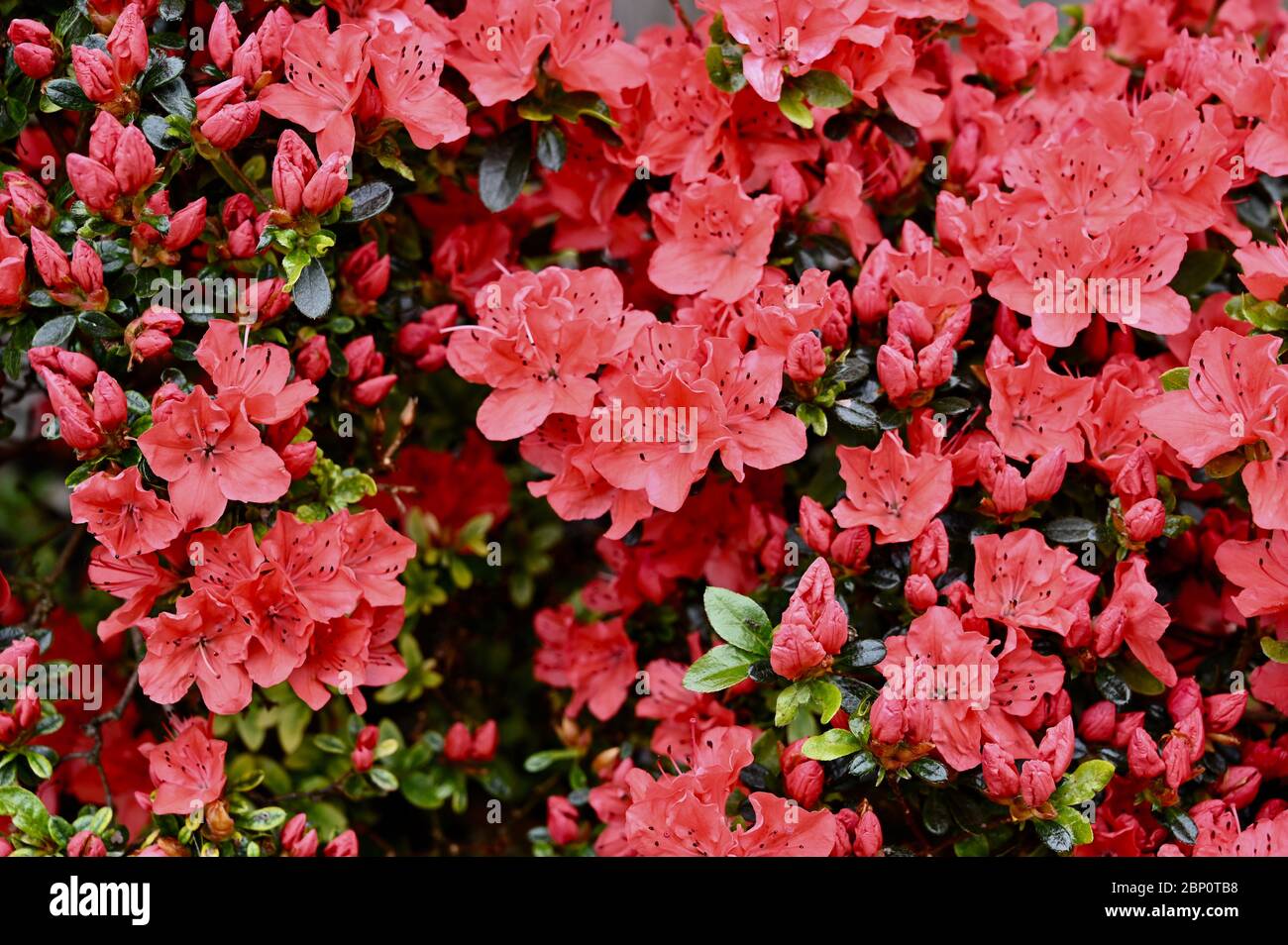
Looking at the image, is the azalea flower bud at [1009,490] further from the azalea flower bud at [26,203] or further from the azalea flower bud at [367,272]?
the azalea flower bud at [26,203]

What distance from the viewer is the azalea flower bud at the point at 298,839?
1.87 metres

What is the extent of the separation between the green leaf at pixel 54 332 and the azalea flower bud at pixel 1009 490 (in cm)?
141

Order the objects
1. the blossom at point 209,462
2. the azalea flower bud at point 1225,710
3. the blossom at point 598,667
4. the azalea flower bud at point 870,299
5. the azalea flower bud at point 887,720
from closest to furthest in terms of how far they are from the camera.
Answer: the azalea flower bud at point 887,720 → the blossom at point 209,462 → the azalea flower bud at point 1225,710 → the azalea flower bud at point 870,299 → the blossom at point 598,667

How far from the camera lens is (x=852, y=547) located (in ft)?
6.06

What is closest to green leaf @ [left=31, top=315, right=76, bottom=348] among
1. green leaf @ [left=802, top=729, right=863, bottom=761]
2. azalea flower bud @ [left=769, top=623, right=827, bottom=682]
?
azalea flower bud @ [left=769, top=623, right=827, bottom=682]

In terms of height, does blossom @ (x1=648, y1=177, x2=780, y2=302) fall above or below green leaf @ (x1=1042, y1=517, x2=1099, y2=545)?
above

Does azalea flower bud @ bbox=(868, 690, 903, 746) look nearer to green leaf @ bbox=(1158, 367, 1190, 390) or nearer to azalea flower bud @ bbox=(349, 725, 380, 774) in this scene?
green leaf @ bbox=(1158, 367, 1190, 390)

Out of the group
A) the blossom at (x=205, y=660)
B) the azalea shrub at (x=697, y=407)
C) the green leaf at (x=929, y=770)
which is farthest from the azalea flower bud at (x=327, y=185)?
the green leaf at (x=929, y=770)

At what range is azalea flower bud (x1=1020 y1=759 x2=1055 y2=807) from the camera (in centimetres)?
165

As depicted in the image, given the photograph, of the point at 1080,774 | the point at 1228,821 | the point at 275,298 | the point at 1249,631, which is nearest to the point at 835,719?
the point at 1080,774

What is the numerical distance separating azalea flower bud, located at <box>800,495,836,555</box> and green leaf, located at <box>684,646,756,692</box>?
219 millimetres

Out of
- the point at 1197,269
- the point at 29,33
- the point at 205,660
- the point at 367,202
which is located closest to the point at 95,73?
the point at 29,33

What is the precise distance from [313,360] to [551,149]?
566 mm

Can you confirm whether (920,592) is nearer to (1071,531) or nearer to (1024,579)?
(1024,579)
